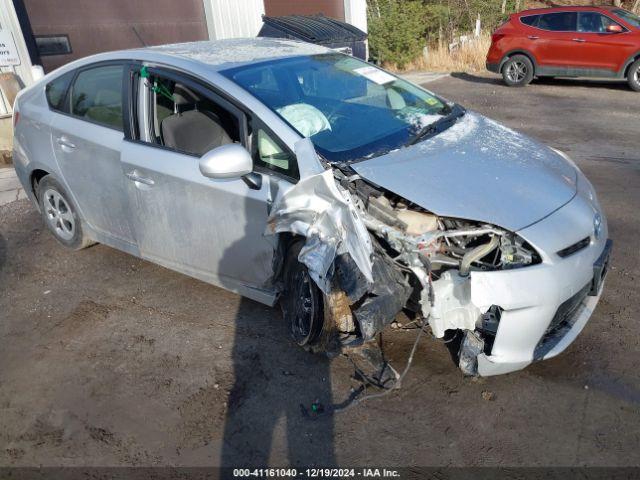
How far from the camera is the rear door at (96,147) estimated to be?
3.89 metres

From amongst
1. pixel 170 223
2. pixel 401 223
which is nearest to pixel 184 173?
pixel 170 223

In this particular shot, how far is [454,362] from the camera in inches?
124

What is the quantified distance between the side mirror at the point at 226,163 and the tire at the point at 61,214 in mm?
1966

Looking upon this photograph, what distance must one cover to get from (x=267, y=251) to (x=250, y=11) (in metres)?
9.61

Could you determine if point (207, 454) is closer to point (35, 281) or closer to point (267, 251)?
point (267, 251)

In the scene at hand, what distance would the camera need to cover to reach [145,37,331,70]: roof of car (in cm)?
370

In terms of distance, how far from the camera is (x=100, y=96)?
13.4ft

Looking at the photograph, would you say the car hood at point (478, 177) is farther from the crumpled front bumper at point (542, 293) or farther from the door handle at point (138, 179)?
the door handle at point (138, 179)

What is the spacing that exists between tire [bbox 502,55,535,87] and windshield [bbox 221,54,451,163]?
8.89 meters

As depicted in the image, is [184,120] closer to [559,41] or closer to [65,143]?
[65,143]

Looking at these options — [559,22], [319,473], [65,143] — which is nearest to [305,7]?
[559,22]

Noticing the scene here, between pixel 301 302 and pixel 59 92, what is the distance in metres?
2.82

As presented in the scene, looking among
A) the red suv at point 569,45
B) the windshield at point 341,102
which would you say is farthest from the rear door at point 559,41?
the windshield at point 341,102

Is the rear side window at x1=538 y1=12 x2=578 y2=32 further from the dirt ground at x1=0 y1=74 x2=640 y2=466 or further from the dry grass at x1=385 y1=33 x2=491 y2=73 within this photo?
the dirt ground at x1=0 y1=74 x2=640 y2=466
